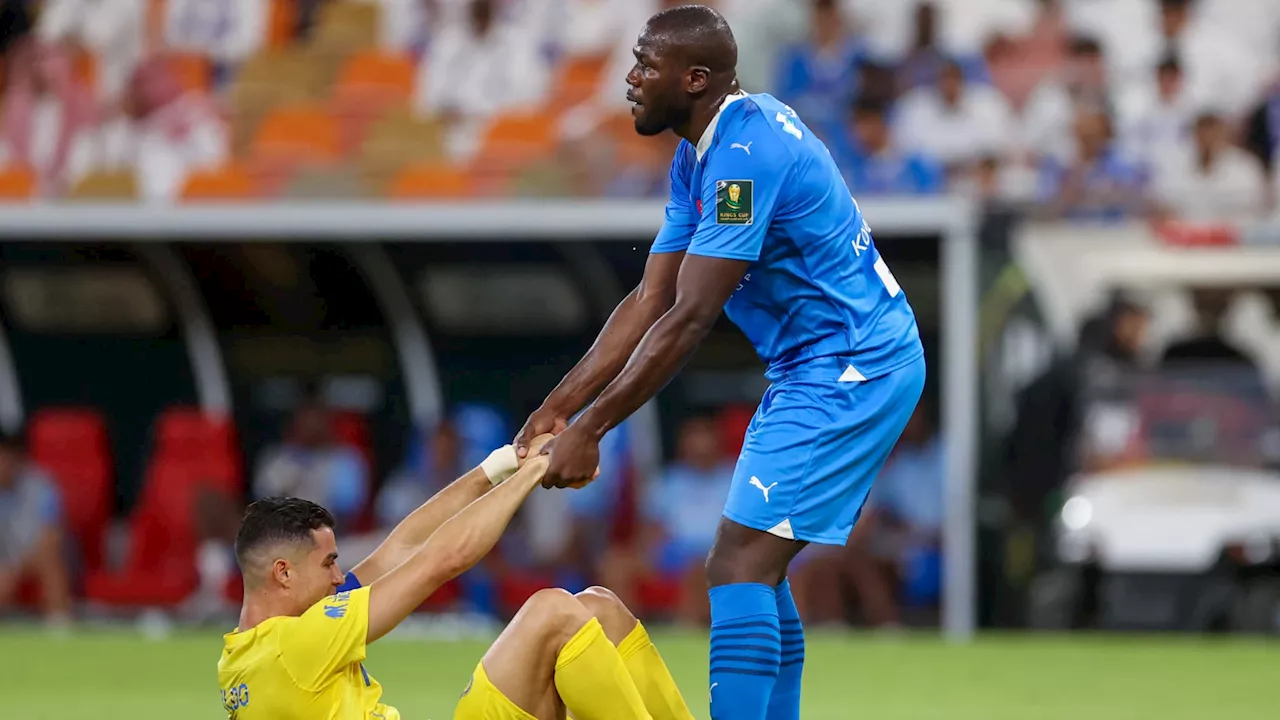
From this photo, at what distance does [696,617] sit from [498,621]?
1454mm

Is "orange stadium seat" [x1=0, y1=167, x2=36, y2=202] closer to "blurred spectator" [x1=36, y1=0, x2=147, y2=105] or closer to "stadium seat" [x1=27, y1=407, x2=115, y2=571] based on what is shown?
"blurred spectator" [x1=36, y1=0, x2=147, y2=105]

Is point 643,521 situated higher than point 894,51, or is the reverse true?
point 894,51

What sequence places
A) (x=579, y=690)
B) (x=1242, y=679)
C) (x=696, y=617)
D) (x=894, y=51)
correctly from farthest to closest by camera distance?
1. (x=894, y=51)
2. (x=696, y=617)
3. (x=1242, y=679)
4. (x=579, y=690)

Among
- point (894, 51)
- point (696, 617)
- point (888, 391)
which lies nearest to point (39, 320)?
point (696, 617)

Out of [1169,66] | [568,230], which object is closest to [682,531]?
[568,230]

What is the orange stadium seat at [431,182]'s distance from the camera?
1368 cm

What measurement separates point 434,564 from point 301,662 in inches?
15.2

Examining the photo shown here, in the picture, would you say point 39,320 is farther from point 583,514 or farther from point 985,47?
point 985,47

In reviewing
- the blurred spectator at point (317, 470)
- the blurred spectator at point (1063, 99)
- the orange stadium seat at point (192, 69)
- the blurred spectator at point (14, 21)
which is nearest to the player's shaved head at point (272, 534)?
the blurred spectator at point (317, 470)

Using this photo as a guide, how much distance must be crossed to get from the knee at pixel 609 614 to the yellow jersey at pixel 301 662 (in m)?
0.60

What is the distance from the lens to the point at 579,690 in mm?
4645

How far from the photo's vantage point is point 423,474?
45.0ft

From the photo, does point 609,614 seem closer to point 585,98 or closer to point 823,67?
point 585,98

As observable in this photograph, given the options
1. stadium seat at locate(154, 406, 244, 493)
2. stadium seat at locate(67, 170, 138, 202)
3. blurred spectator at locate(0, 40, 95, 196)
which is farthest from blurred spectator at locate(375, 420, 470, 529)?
blurred spectator at locate(0, 40, 95, 196)
